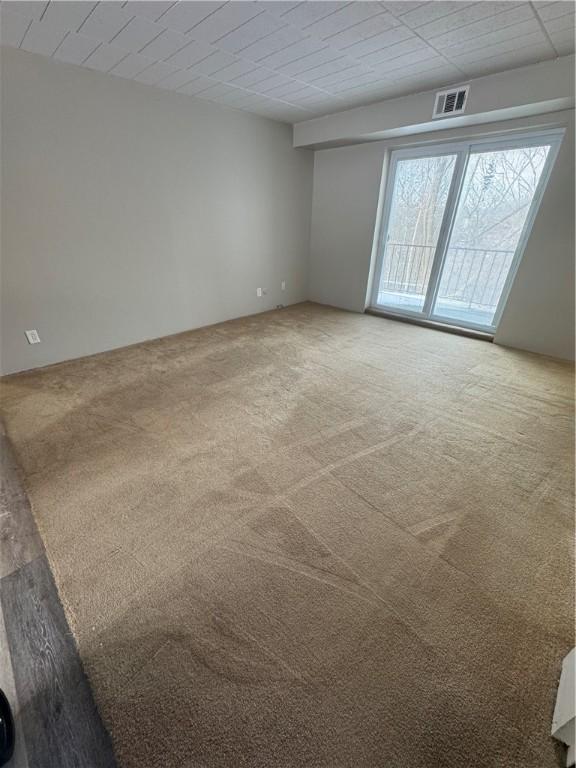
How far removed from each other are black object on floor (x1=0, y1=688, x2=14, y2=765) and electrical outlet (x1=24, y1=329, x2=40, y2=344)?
2710mm

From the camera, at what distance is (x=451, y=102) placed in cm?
286

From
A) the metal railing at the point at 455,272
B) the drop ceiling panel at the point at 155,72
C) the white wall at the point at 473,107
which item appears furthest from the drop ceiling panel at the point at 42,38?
the metal railing at the point at 455,272

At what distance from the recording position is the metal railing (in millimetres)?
3588

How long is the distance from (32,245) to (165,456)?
7.25 ft

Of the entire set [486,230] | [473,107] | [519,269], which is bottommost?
[519,269]

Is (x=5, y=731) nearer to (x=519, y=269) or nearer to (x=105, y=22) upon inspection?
(x=105, y=22)

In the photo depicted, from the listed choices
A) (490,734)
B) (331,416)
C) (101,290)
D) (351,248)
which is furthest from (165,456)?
(351,248)

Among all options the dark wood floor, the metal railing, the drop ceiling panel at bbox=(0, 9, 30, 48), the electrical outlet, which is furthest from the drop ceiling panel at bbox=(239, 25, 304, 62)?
the dark wood floor

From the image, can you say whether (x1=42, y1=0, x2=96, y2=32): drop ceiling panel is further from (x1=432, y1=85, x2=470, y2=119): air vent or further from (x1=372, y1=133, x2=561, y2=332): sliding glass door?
(x1=372, y1=133, x2=561, y2=332): sliding glass door

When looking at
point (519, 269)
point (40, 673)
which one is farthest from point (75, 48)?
point (519, 269)

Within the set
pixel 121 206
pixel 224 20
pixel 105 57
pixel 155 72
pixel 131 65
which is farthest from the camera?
pixel 121 206

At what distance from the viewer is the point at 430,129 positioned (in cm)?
332

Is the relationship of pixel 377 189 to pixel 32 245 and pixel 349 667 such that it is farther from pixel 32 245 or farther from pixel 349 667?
pixel 349 667

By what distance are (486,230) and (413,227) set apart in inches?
34.1
